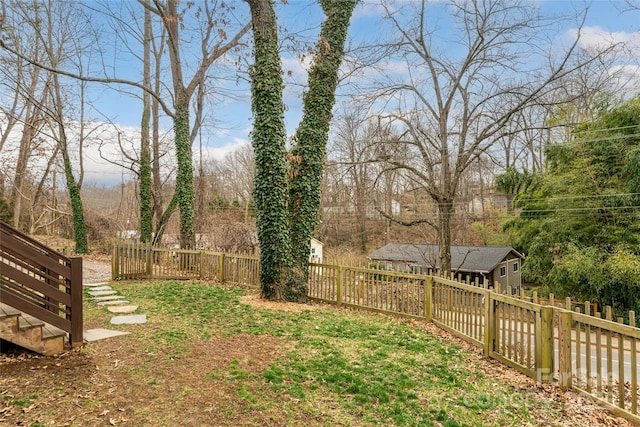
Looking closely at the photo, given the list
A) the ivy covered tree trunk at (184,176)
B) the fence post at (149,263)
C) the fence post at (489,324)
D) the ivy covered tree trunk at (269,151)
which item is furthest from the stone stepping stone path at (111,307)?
the fence post at (489,324)

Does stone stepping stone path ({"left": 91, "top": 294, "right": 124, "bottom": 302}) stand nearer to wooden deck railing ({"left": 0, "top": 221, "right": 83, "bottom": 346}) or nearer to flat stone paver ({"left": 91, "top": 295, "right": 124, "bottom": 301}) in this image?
flat stone paver ({"left": 91, "top": 295, "right": 124, "bottom": 301})

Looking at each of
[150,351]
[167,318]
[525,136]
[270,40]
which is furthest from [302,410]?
[525,136]

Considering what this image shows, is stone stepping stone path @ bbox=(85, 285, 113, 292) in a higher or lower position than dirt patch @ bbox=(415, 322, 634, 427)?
higher

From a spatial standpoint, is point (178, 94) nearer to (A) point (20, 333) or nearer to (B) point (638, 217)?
(A) point (20, 333)

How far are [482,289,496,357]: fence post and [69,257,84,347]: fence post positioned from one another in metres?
5.11

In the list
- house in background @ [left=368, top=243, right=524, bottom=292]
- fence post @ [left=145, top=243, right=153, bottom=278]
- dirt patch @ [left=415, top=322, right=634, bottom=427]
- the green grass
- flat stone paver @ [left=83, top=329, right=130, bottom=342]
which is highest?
fence post @ [left=145, top=243, right=153, bottom=278]

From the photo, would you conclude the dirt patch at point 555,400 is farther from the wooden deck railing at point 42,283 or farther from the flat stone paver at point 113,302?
the flat stone paver at point 113,302

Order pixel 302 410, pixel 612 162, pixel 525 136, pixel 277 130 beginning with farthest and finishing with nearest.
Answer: pixel 525 136
pixel 612 162
pixel 277 130
pixel 302 410

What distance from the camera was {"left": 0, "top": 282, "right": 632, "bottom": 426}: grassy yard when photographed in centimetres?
280

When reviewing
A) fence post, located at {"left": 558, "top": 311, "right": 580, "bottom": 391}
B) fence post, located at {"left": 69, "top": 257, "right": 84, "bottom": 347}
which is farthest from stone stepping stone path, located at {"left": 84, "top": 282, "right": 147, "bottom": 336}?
fence post, located at {"left": 558, "top": 311, "right": 580, "bottom": 391}

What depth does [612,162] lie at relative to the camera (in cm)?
1543

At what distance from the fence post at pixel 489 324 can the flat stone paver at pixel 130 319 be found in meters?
4.98

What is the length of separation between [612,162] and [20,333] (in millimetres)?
19891

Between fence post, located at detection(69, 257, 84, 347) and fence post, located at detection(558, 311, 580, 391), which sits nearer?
fence post, located at detection(558, 311, 580, 391)
